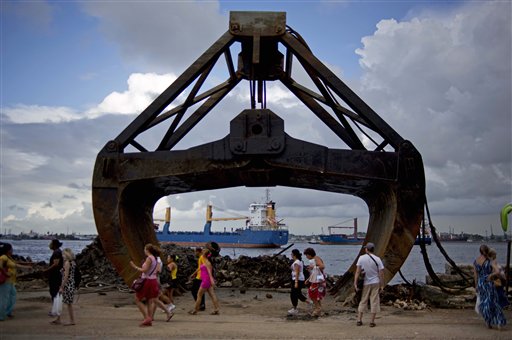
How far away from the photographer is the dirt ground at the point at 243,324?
25.2 ft

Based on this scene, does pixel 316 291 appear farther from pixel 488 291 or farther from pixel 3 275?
pixel 3 275

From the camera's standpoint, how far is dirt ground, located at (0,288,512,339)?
25.2 feet

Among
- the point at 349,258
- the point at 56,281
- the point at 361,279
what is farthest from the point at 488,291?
the point at 349,258

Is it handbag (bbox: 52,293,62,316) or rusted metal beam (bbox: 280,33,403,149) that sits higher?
rusted metal beam (bbox: 280,33,403,149)

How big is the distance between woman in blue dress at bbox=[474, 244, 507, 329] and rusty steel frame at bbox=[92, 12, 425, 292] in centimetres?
191

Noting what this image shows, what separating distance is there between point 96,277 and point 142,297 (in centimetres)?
842

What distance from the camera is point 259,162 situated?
10695 millimetres

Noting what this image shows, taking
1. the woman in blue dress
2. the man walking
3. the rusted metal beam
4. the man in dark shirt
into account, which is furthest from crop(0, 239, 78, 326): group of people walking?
the woman in blue dress

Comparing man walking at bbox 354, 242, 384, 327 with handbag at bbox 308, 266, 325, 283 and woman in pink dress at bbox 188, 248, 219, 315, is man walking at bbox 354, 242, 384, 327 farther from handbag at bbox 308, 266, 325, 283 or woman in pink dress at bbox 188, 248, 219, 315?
woman in pink dress at bbox 188, 248, 219, 315

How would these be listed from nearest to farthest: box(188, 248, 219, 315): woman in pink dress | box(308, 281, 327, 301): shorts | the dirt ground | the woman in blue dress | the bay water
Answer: the dirt ground → the woman in blue dress → box(308, 281, 327, 301): shorts → box(188, 248, 219, 315): woman in pink dress → the bay water

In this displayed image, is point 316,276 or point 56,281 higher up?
point 316,276

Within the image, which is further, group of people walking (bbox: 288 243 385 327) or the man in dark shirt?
the man in dark shirt

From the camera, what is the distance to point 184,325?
28.6 feet

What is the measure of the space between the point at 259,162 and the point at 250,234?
80141 millimetres
